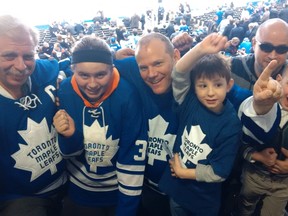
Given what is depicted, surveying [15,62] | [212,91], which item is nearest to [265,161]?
[212,91]

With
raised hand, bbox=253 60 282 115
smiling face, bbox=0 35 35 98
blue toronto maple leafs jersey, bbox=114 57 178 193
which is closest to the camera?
raised hand, bbox=253 60 282 115

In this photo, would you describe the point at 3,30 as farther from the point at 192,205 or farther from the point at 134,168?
the point at 192,205

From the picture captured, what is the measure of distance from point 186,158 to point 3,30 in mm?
1283

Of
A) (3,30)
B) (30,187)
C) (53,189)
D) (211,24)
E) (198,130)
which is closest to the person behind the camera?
(3,30)

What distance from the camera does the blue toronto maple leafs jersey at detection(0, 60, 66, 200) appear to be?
1.51 meters

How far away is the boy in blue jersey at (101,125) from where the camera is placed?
152cm

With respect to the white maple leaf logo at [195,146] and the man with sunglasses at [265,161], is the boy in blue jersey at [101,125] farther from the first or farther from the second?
the man with sunglasses at [265,161]

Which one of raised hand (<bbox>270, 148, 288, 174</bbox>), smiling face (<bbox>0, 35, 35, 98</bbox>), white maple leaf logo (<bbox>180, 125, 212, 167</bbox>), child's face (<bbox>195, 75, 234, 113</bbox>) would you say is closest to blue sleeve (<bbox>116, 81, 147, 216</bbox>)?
white maple leaf logo (<bbox>180, 125, 212, 167</bbox>)

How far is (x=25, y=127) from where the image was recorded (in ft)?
5.02

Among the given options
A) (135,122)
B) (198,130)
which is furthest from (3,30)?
(198,130)

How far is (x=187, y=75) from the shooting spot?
1504 mm

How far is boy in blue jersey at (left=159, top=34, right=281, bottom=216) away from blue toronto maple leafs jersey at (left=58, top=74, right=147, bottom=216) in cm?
26

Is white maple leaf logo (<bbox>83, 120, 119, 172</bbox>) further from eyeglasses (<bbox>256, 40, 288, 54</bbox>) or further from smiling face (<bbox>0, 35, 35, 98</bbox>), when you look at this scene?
eyeglasses (<bbox>256, 40, 288, 54</bbox>)

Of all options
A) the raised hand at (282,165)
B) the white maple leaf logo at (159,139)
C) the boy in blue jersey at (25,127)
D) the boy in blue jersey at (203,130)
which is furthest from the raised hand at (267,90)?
the boy in blue jersey at (25,127)
